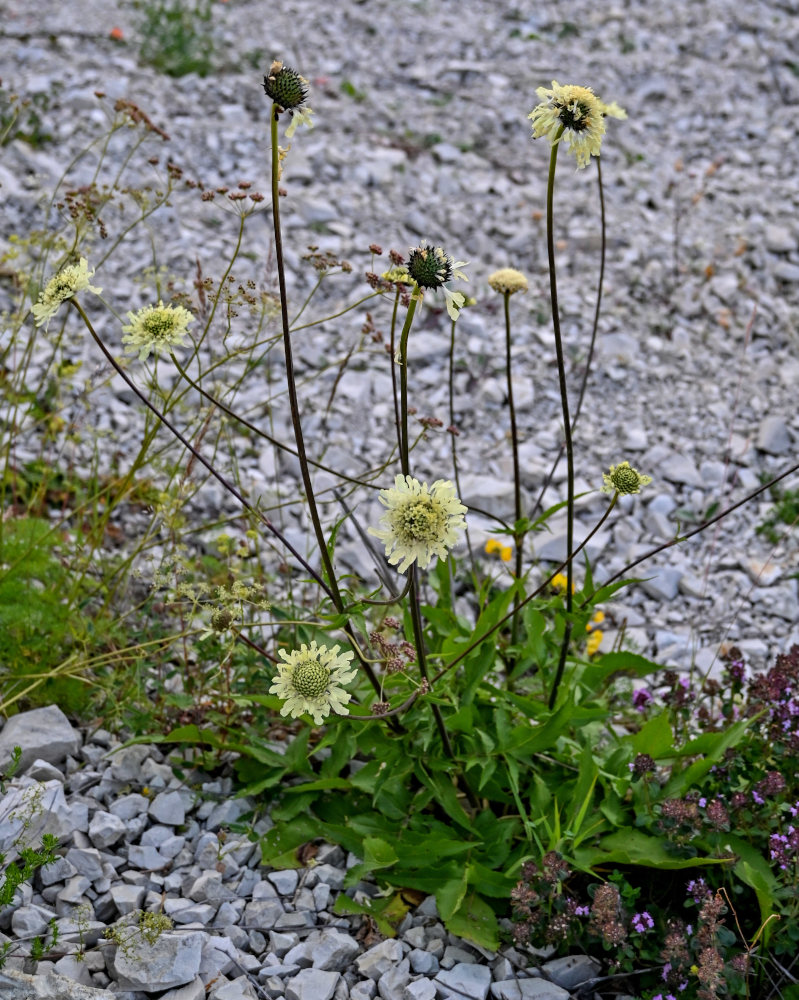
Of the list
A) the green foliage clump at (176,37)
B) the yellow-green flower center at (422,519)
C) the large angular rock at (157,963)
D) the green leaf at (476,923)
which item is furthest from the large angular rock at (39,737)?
the green foliage clump at (176,37)

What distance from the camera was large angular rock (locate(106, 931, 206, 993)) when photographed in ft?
6.79

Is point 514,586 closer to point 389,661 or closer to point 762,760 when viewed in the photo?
point 389,661

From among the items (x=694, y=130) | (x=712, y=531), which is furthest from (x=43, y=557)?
(x=694, y=130)

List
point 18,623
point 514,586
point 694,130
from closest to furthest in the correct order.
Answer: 1. point 514,586
2. point 18,623
3. point 694,130

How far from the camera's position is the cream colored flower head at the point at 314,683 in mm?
1872

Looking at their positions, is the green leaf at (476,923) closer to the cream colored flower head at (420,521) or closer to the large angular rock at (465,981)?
the large angular rock at (465,981)

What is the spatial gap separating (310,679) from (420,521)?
15.3 inches

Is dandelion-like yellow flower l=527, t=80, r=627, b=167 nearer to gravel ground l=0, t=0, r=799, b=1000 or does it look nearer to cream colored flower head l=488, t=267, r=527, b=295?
cream colored flower head l=488, t=267, r=527, b=295

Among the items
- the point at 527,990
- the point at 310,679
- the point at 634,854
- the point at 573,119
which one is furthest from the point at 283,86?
the point at 527,990

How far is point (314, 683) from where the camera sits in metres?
1.88

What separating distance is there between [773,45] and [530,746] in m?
6.21

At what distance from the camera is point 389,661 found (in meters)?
2.04

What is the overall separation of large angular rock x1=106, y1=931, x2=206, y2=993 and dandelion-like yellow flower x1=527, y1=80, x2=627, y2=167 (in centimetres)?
187

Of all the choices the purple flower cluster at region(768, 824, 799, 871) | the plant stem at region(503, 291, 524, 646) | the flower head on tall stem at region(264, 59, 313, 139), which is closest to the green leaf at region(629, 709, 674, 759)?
the purple flower cluster at region(768, 824, 799, 871)
